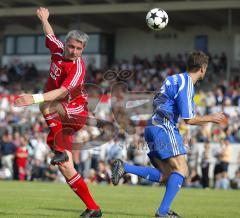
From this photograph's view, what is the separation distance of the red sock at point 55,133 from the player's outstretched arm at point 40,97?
461 millimetres

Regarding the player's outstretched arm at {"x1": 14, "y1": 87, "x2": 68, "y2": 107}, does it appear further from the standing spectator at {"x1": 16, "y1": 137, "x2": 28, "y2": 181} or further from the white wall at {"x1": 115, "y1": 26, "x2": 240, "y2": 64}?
the white wall at {"x1": 115, "y1": 26, "x2": 240, "y2": 64}

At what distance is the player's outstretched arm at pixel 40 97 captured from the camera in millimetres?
7105

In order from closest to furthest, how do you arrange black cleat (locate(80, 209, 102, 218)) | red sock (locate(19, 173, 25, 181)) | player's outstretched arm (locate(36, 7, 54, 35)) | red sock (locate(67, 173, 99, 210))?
black cleat (locate(80, 209, 102, 218)), red sock (locate(67, 173, 99, 210)), player's outstretched arm (locate(36, 7, 54, 35)), red sock (locate(19, 173, 25, 181))

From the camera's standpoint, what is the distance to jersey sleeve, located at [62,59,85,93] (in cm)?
794

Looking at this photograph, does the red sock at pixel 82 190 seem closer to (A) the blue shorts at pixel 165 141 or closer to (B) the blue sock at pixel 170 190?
(B) the blue sock at pixel 170 190

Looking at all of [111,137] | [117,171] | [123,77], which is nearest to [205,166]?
[111,137]

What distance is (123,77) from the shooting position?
2025cm

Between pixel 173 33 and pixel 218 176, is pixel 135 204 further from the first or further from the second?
pixel 173 33

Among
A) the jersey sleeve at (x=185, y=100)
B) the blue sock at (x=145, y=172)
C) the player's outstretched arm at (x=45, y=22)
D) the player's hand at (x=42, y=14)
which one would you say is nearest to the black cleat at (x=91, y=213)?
the blue sock at (x=145, y=172)

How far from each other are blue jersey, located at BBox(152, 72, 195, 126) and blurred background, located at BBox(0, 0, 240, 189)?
497 centimetres

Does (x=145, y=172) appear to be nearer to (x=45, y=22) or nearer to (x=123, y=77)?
(x=45, y=22)

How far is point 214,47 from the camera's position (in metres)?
37.9

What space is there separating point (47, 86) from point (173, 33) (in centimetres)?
3133

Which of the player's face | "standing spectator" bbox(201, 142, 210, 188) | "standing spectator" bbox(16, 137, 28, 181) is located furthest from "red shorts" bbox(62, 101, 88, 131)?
"standing spectator" bbox(16, 137, 28, 181)
